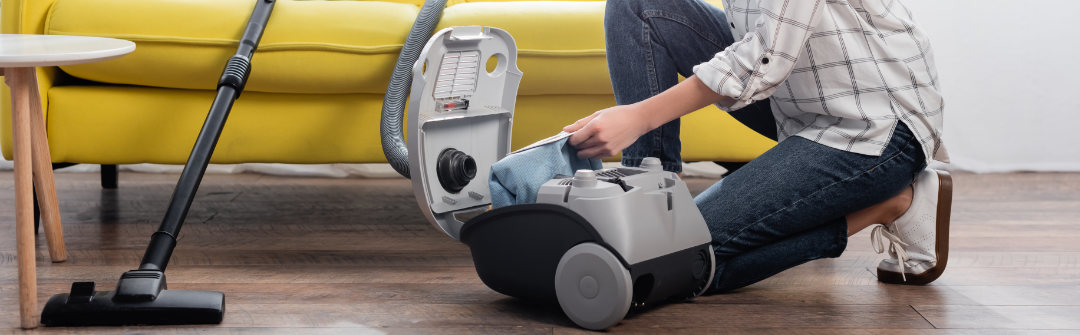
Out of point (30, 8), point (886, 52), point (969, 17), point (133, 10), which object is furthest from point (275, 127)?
point (969, 17)

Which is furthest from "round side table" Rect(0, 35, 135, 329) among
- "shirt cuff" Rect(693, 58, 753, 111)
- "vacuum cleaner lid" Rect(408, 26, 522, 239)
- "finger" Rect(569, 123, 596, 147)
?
"shirt cuff" Rect(693, 58, 753, 111)

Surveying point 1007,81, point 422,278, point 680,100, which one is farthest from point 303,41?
point 1007,81

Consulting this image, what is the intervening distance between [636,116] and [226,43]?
2.33ft

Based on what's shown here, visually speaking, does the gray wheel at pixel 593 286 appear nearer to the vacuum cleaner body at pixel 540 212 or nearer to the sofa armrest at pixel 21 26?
the vacuum cleaner body at pixel 540 212

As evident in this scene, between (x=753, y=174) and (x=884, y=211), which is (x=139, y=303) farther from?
(x=884, y=211)

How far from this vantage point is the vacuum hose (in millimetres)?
1325

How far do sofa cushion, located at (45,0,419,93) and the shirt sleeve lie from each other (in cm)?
62

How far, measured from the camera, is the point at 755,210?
106 cm

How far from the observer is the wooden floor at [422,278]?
0.98 meters

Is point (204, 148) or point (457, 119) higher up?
point (457, 119)

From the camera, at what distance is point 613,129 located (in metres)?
0.97

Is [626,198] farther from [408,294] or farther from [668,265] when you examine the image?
[408,294]

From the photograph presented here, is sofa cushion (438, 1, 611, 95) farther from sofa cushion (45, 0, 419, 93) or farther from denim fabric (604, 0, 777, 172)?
denim fabric (604, 0, 777, 172)

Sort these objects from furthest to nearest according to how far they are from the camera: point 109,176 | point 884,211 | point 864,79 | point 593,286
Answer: point 109,176
point 884,211
point 864,79
point 593,286
